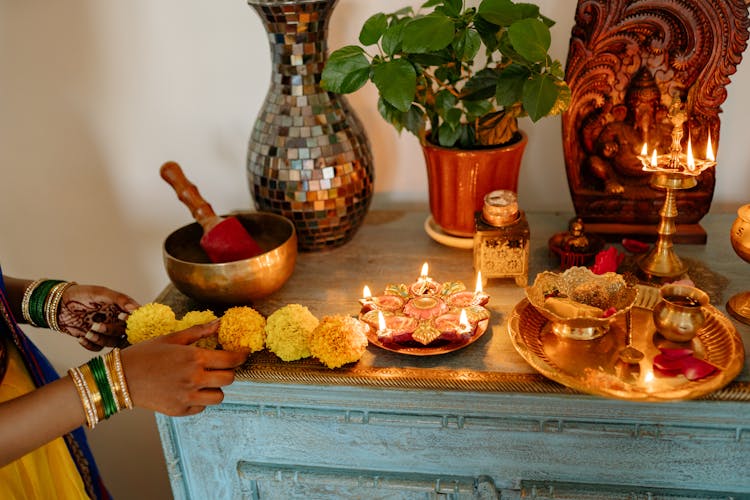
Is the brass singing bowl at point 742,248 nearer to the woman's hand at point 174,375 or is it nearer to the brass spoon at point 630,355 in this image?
the brass spoon at point 630,355

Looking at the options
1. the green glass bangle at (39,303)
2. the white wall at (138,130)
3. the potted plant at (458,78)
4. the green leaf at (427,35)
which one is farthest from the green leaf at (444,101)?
the green glass bangle at (39,303)

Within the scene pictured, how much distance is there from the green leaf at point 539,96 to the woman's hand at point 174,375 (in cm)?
54

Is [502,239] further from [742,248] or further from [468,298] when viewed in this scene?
[742,248]

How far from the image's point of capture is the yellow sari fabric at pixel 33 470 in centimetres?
96

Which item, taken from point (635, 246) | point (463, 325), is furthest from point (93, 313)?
point (635, 246)

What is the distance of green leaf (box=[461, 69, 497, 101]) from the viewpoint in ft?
3.26

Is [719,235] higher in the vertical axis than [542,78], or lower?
lower

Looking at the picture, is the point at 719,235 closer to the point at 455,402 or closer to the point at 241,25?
the point at 455,402

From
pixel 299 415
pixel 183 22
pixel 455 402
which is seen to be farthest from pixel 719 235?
pixel 183 22

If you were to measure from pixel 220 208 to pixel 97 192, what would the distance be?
30 centimetres

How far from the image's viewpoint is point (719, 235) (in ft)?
3.81

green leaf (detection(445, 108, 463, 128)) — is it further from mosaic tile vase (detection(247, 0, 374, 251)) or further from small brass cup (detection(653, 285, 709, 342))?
small brass cup (detection(653, 285, 709, 342))

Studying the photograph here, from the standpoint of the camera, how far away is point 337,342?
83cm

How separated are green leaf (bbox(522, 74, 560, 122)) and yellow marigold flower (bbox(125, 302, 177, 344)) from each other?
1.93ft
